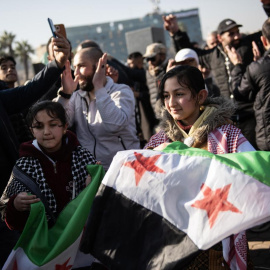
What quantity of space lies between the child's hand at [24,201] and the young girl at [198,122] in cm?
86

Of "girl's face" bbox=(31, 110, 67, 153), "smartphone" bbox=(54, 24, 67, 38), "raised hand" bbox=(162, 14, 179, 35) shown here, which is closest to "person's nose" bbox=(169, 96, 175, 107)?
"girl's face" bbox=(31, 110, 67, 153)

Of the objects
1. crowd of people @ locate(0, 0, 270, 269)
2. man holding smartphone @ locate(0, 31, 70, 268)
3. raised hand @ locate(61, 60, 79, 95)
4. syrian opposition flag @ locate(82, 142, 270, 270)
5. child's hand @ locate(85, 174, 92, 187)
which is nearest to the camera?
syrian opposition flag @ locate(82, 142, 270, 270)

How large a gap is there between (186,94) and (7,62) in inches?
128

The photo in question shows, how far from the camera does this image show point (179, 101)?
8.70ft

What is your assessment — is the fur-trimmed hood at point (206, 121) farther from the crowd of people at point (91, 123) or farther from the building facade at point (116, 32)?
the building facade at point (116, 32)

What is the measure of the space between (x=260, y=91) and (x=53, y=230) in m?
2.57

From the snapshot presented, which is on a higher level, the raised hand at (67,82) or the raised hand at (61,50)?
the raised hand at (61,50)

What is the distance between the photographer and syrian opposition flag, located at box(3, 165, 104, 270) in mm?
2400

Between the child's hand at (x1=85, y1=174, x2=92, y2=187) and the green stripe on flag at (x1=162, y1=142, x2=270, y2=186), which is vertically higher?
the green stripe on flag at (x1=162, y1=142, x2=270, y2=186)

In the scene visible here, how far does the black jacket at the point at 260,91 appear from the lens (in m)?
4.00

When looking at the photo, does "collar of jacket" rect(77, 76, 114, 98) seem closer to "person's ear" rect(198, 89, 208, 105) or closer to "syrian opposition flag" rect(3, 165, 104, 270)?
"person's ear" rect(198, 89, 208, 105)

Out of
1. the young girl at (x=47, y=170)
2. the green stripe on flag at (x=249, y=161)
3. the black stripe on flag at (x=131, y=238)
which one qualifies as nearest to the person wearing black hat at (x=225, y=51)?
the young girl at (x=47, y=170)

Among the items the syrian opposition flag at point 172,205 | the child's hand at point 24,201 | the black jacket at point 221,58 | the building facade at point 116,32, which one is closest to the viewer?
the syrian opposition flag at point 172,205

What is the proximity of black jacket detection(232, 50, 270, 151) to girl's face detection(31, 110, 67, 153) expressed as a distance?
2.16 m
